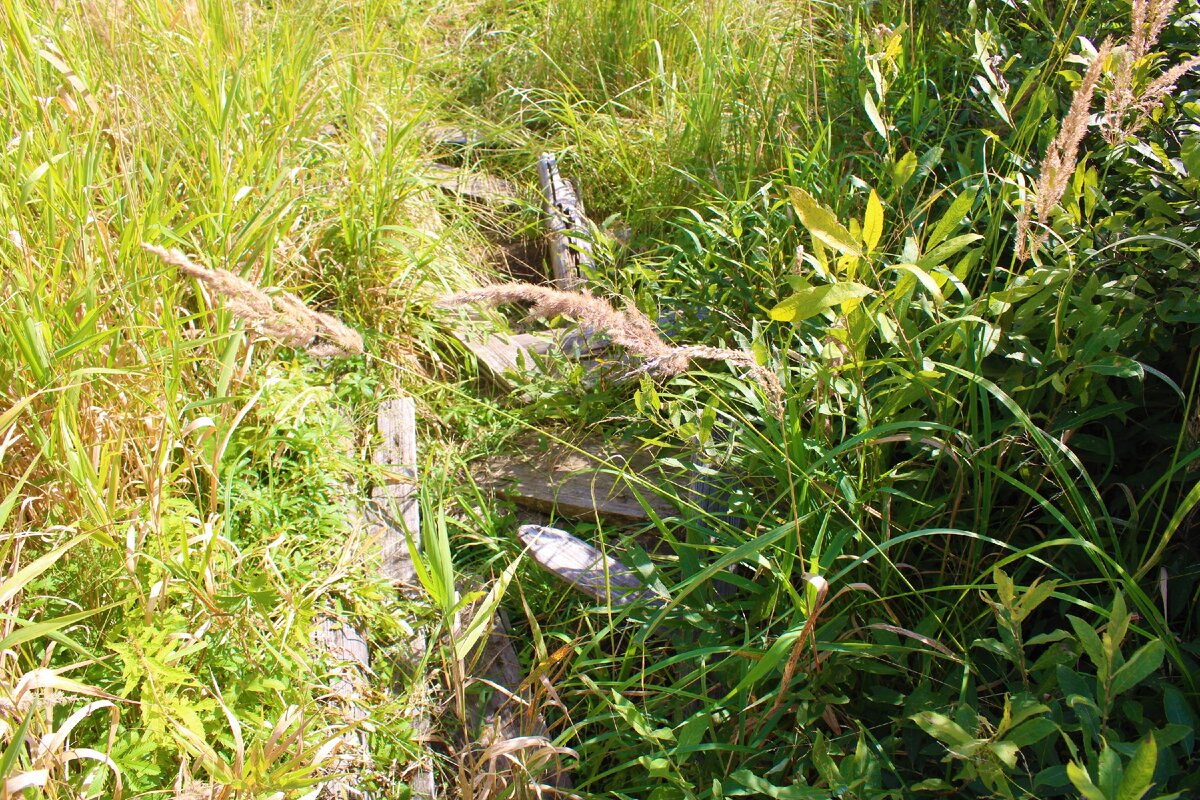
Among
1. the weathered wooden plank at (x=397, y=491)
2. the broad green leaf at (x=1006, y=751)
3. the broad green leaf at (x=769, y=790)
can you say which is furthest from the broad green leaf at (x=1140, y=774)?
the weathered wooden plank at (x=397, y=491)

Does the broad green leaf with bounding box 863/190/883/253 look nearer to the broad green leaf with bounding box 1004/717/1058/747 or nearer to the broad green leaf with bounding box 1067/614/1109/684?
the broad green leaf with bounding box 1067/614/1109/684

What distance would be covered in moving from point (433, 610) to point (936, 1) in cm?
286

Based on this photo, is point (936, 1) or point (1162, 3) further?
point (936, 1)

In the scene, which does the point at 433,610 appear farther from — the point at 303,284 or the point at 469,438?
the point at 303,284

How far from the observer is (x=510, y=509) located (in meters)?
2.74

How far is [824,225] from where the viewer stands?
141 cm

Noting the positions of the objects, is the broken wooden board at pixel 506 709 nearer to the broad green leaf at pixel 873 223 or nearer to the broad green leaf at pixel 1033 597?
the broad green leaf at pixel 1033 597

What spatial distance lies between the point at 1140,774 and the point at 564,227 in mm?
2867

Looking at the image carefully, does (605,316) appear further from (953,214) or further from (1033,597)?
(1033,597)

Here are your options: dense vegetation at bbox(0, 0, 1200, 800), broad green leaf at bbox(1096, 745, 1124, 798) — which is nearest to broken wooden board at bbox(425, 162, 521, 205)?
dense vegetation at bbox(0, 0, 1200, 800)

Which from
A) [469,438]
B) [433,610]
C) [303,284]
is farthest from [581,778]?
[303,284]

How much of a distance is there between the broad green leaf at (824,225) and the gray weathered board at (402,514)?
122cm

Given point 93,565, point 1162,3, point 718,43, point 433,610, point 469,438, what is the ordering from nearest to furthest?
point 1162,3
point 93,565
point 433,610
point 469,438
point 718,43

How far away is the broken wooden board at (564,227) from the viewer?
11.2ft
